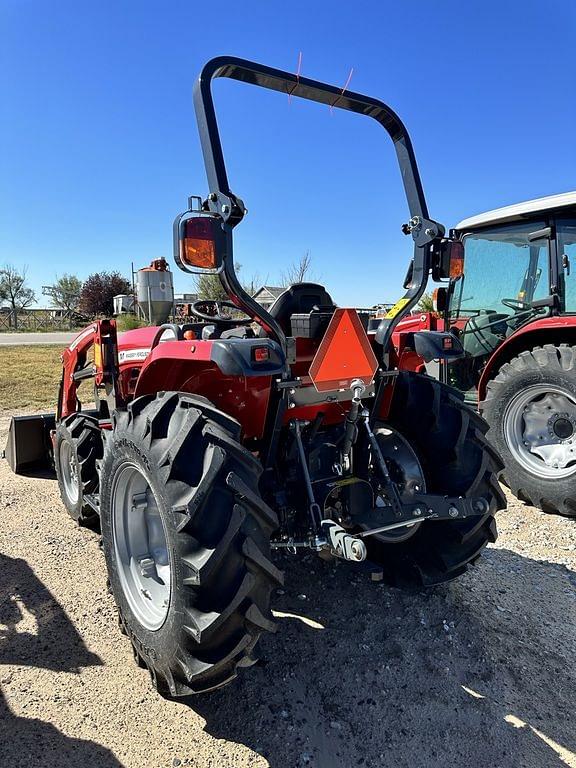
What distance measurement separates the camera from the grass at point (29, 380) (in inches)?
337

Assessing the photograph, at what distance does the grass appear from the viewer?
8.55m

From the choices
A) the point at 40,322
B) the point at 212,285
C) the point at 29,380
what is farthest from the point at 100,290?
the point at 212,285

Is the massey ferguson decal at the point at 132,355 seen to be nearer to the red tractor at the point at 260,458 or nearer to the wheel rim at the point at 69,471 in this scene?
the red tractor at the point at 260,458

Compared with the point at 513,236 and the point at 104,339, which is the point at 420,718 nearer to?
the point at 104,339

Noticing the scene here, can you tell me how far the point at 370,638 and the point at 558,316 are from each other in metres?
3.46

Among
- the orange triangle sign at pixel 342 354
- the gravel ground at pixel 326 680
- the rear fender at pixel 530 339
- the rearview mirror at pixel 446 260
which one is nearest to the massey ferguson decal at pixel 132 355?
the gravel ground at pixel 326 680

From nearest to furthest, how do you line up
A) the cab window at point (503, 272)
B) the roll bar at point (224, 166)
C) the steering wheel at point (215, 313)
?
the roll bar at point (224, 166) → the steering wheel at point (215, 313) → the cab window at point (503, 272)

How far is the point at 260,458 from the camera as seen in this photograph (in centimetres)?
257

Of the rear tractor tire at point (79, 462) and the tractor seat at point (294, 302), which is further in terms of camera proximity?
the rear tractor tire at point (79, 462)

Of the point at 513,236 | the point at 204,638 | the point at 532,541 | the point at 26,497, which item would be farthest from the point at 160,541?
the point at 513,236

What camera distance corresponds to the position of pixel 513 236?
5250 millimetres

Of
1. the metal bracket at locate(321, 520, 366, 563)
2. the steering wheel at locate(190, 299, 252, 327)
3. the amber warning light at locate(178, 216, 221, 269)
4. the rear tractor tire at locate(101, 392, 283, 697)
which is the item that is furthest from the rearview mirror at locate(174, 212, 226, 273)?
the metal bracket at locate(321, 520, 366, 563)

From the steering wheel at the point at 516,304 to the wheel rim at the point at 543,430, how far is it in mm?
990

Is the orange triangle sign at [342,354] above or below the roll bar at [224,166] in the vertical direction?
below
